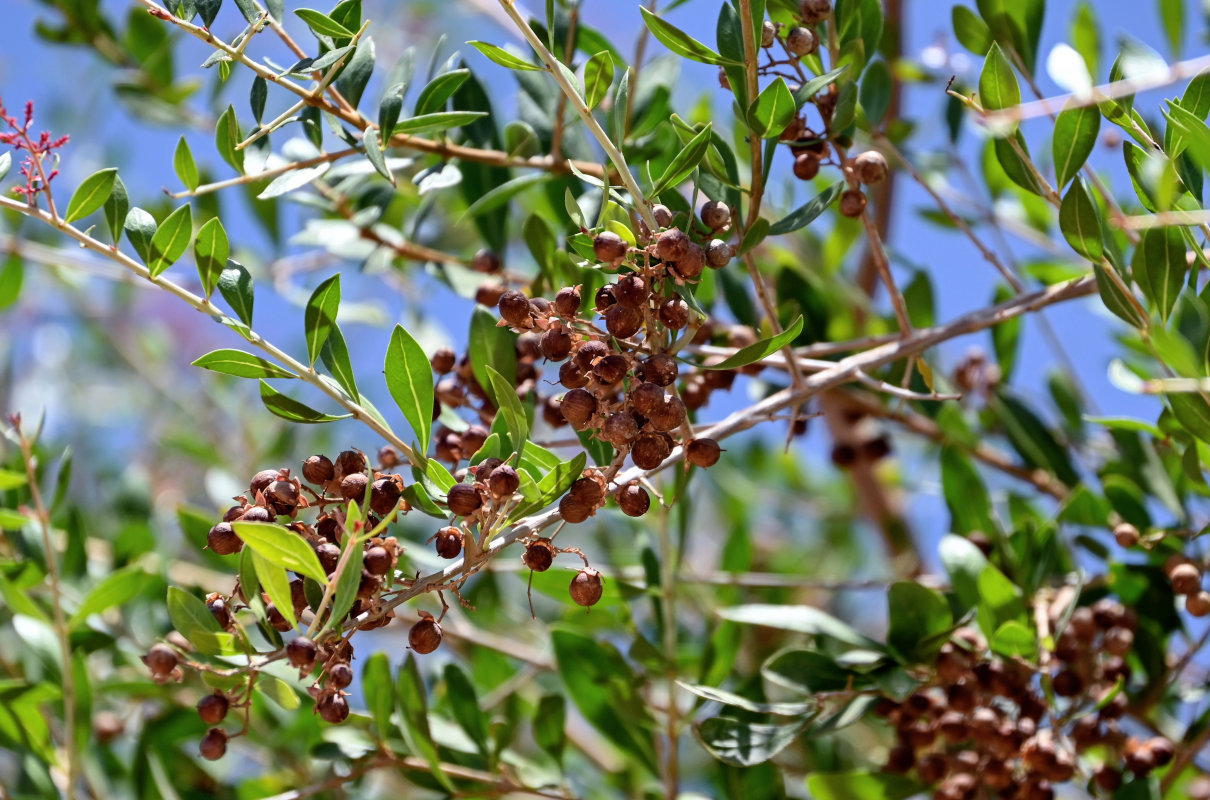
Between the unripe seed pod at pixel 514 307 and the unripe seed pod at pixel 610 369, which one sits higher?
the unripe seed pod at pixel 514 307

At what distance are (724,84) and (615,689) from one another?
719 mm

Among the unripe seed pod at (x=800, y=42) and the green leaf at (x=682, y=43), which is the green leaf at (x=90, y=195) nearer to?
the green leaf at (x=682, y=43)

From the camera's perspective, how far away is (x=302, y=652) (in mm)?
782

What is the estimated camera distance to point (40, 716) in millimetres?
1356

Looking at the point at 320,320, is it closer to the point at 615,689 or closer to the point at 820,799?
the point at 615,689

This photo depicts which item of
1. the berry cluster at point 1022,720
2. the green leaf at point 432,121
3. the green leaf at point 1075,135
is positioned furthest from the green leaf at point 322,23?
the berry cluster at point 1022,720

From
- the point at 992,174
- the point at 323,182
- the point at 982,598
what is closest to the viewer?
the point at 982,598

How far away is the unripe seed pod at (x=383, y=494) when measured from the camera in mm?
854

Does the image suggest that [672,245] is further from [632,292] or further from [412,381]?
[412,381]

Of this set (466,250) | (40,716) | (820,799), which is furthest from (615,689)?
(466,250)

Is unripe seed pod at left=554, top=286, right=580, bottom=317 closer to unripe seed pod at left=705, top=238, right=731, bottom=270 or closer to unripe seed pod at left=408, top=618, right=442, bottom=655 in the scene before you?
unripe seed pod at left=705, top=238, right=731, bottom=270

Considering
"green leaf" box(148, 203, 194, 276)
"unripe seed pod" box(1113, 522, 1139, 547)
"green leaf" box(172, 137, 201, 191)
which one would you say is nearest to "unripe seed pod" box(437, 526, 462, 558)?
"green leaf" box(148, 203, 194, 276)

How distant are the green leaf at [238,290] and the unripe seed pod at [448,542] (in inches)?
11.0

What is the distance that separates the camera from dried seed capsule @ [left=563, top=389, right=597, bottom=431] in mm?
814
